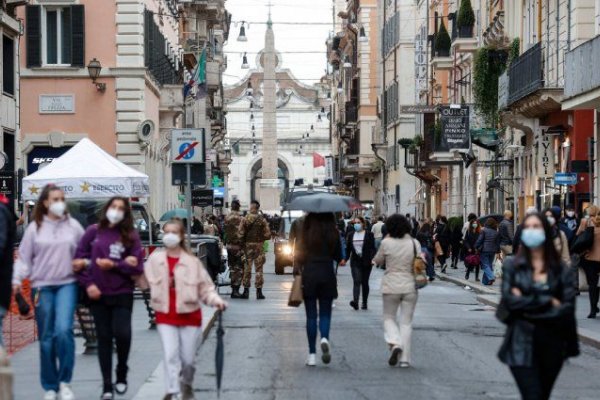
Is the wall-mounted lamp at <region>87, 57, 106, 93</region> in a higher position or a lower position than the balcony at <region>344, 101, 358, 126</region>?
lower

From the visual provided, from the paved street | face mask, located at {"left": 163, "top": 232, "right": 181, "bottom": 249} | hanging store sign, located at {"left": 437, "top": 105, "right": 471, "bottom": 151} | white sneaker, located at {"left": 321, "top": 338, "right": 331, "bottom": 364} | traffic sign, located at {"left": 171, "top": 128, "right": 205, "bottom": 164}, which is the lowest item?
the paved street

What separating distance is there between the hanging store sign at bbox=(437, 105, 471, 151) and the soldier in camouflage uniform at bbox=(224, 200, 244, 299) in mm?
24585

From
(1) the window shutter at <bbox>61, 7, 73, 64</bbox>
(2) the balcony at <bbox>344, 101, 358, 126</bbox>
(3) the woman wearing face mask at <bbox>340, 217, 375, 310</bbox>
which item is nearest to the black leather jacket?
(3) the woman wearing face mask at <bbox>340, 217, 375, 310</bbox>

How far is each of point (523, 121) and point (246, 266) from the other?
1508 cm

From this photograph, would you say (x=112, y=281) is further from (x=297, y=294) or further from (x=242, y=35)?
(x=242, y=35)

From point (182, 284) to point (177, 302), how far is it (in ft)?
0.48

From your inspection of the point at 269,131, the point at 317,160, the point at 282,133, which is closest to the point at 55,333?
the point at 269,131

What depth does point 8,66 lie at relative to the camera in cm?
3369

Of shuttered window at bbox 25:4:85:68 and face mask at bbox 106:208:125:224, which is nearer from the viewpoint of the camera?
face mask at bbox 106:208:125:224

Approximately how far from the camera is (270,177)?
124875mm

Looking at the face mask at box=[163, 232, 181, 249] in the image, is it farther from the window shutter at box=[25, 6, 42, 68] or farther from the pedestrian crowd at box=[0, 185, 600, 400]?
the window shutter at box=[25, 6, 42, 68]

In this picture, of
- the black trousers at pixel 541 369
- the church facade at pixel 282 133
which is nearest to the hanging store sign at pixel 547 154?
the black trousers at pixel 541 369

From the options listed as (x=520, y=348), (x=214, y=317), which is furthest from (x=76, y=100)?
(x=520, y=348)

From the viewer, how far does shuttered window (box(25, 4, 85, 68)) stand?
143 feet
